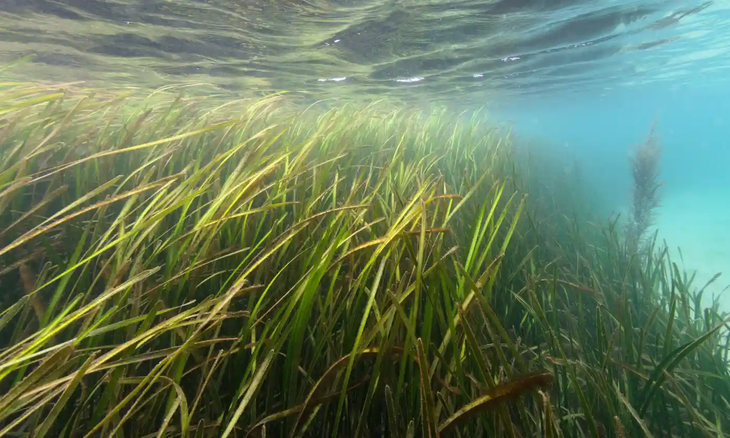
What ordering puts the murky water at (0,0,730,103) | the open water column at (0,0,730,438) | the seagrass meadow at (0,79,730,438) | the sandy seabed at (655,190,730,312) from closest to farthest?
the seagrass meadow at (0,79,730,438)
the open water column at (0,0,730,438)
the murky water at (0,0,730,103)
the sandy seabed at (655,190,730,312)

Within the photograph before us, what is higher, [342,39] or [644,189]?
[342,39]

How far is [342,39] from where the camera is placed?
9969 mm

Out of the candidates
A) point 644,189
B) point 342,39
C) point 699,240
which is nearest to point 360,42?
point 342,39

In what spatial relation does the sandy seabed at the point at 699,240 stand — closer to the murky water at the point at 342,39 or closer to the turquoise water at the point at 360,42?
the turquoise water at the point at 360,42

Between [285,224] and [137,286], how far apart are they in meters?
1.08

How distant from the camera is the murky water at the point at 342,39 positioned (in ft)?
26.8

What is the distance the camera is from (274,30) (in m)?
9.01

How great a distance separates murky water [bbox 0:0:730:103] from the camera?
26.8ft

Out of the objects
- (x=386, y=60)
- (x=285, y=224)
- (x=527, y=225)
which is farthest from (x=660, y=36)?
(x=285, y=224)

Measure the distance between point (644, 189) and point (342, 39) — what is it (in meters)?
9.48

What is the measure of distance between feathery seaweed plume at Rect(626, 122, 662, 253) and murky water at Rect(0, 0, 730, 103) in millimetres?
4250

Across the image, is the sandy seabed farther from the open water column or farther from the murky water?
the murky water

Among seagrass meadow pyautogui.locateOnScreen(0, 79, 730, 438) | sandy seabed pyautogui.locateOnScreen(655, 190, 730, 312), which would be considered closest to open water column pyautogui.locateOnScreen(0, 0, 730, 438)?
seagrass meadow pyautogui.locateOnScreen(0, 79, 730, 438)

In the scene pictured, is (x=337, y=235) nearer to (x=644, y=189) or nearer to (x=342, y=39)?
(x=342, y=39)
